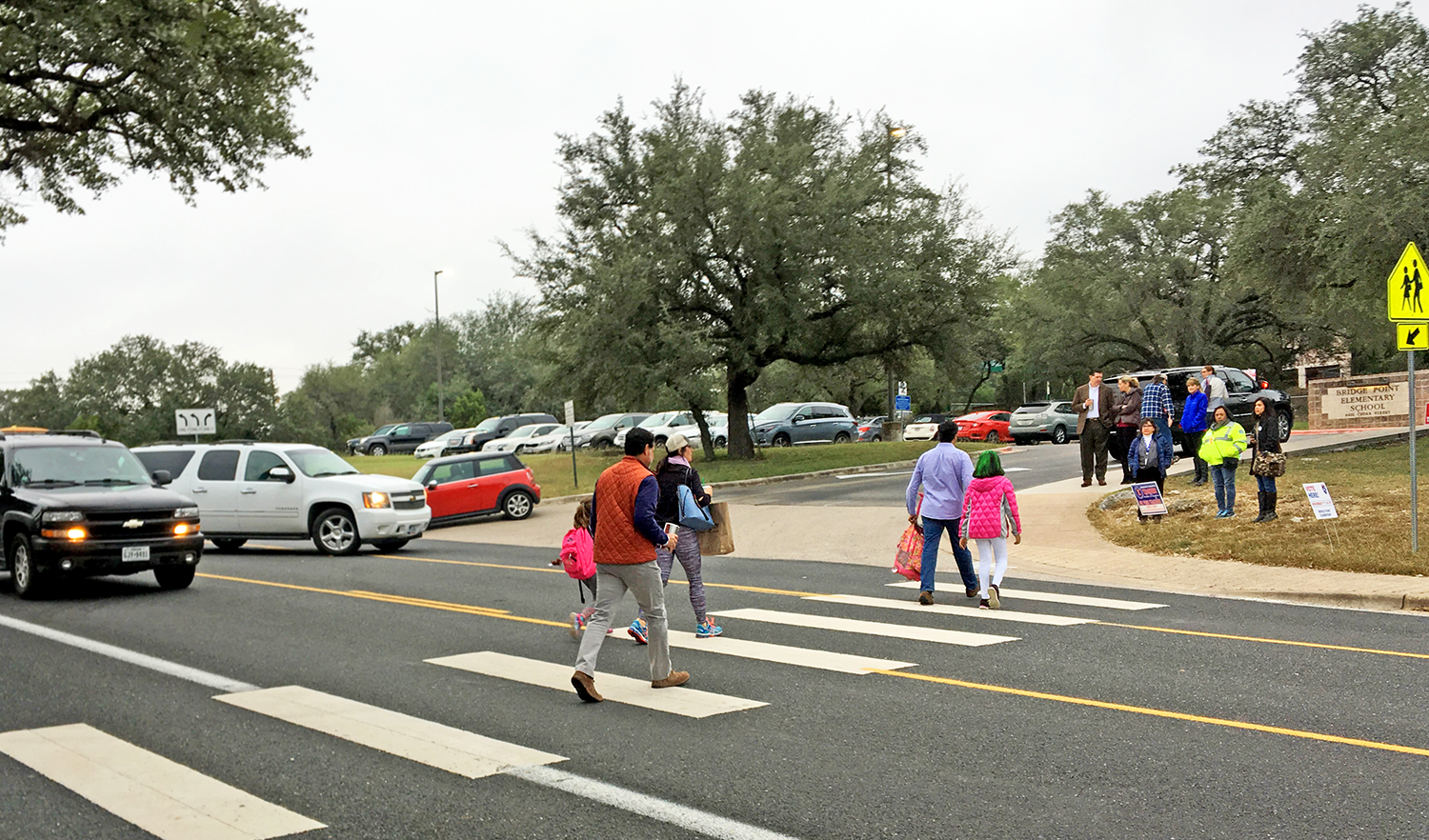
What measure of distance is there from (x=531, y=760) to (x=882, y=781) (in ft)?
5.96

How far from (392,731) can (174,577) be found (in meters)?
8.93

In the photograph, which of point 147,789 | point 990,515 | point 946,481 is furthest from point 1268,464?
point 147,789

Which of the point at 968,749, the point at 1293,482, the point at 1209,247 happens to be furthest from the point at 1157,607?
the point at 1209,247

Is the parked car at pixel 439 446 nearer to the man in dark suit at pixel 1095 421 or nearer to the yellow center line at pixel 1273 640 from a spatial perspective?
the man in dark suit at pixel 1095 421

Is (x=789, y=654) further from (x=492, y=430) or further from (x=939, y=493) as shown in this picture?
(x=492, y=430)

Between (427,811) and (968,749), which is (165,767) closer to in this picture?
(427,811)

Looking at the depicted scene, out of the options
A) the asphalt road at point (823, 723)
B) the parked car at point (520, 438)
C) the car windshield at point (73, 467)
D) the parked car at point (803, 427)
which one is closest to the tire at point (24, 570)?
the car windshield at point (73, 467)

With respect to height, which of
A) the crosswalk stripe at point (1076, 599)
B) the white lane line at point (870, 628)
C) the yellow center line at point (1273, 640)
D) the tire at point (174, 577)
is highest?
the tire at point (174, 577)

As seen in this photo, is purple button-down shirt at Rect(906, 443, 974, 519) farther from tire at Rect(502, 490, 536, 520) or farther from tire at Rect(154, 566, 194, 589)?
tire at Rect(502, 490, 536, 520)

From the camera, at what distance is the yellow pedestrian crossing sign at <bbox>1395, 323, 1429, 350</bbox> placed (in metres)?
12.5

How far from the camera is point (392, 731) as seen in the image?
22.5 feet

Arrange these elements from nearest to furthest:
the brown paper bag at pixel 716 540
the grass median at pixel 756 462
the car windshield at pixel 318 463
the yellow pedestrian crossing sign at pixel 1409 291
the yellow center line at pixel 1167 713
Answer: the yellow center line at pixel 1167 713
the brown paper bag at pixel 716 540
the yellow pedestrian crossing sign at pixel 1409 291
the car windshield at pixel 318 463
the grass median at pixel 756 462

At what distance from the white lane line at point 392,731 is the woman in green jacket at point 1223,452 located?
39.4 feet

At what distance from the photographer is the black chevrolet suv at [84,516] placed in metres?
13.1
